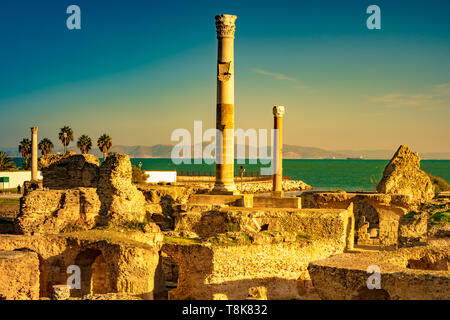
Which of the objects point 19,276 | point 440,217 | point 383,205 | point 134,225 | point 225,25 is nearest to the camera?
point 19,276

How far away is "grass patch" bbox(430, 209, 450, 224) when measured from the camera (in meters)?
23.8

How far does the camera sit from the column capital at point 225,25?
26.2 metres

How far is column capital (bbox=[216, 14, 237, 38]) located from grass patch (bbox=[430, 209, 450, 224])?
11152mm

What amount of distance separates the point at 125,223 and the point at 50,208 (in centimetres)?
249

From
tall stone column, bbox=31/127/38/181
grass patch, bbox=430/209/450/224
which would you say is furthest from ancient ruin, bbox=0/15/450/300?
tall stone column, bbox=31/127/38/181

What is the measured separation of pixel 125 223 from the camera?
21.0m

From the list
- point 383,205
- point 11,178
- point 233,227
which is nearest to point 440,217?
point 383,205

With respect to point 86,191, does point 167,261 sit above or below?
below

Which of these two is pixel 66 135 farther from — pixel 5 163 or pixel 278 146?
pixel 278 146

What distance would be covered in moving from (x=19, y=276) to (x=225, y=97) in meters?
13.1

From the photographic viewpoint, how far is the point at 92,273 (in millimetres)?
19156

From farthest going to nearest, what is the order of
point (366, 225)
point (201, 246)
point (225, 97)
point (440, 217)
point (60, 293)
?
1. point (366, 225)
2. point (225, 97)
3. point (440, 217)
4. point (201, 246)
5. point (60, 293)
